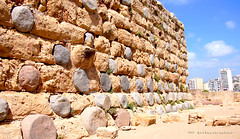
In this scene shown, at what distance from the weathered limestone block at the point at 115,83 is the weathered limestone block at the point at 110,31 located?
2.22 feet

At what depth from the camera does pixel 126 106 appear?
3666mm

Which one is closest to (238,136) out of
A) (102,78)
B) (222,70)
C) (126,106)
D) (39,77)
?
(126,106)

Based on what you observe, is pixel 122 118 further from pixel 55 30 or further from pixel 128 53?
pixel 55 30

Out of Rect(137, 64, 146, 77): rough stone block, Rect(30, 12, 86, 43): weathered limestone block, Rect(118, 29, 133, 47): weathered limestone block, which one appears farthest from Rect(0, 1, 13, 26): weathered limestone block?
Rect(137, 64, 146, 77): rough stone block

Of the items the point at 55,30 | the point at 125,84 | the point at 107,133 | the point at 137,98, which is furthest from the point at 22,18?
the point at 137,98

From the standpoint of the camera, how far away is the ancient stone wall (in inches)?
88.0

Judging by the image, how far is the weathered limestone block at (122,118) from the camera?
3.31 m

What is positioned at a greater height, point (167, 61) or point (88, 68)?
point (167, 61)

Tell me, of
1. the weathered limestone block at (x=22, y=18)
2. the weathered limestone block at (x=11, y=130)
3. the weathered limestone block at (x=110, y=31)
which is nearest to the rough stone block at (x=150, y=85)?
the weathered limestone block at (x=110, y=31)

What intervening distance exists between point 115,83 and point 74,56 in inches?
39.5

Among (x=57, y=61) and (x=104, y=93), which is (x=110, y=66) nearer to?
(x=104, y=93)

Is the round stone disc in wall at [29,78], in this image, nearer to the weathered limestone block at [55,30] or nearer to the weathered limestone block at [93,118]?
the weathered limestone block at [55,30]

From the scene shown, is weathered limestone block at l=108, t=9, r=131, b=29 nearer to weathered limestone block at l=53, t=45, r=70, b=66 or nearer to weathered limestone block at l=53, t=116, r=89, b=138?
weathered limestone block at l=53, t=45, r=70, b=66

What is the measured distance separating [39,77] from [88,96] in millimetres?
796
